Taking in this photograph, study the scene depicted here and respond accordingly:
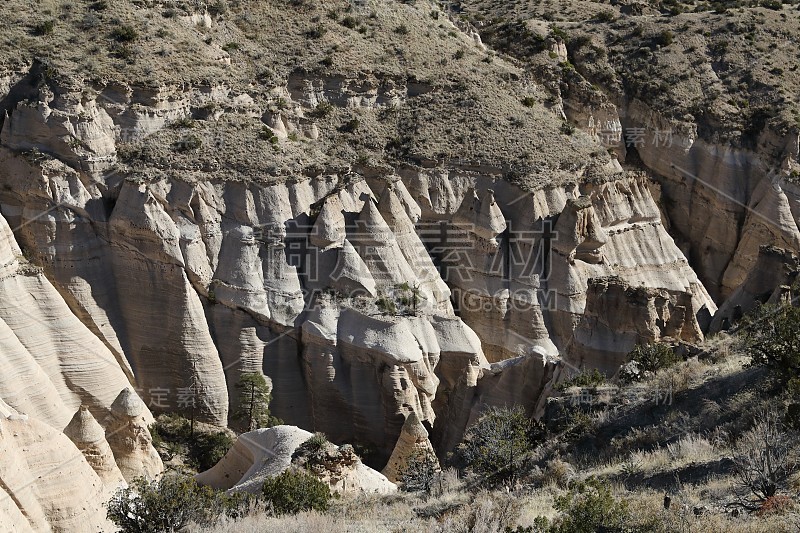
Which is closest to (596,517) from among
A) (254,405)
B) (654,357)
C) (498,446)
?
(498,446)

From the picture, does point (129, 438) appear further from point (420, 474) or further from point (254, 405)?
point (420, 474)

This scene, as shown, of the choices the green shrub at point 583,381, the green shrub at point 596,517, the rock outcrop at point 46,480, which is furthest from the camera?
the green shrub at point 583,381

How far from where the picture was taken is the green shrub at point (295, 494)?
23.0 meters

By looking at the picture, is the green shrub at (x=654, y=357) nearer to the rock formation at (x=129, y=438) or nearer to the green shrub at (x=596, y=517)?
the green shrub at (x=596, y=517)

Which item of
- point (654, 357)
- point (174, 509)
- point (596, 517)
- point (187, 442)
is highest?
point (654, 357)

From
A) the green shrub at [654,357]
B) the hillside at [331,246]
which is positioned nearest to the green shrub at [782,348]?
the hillside at [331,246]

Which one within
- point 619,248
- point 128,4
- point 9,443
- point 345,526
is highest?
point 128,4

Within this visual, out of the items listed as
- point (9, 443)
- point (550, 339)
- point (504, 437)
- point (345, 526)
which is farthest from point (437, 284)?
point (345, 526)

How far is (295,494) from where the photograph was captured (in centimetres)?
2333

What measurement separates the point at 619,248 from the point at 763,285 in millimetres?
10031

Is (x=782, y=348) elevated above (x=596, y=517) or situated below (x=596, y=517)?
above

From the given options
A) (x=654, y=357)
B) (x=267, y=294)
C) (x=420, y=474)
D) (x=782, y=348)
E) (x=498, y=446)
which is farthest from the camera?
(x=267, y=294)

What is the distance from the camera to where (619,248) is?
164ft

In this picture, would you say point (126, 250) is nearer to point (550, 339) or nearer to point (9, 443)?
point (9, 443)
